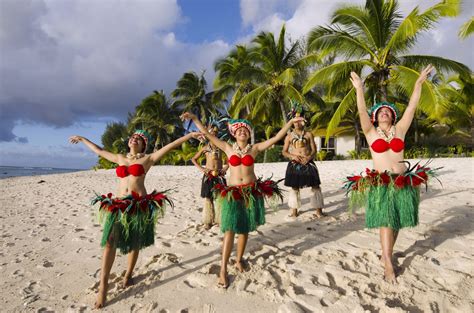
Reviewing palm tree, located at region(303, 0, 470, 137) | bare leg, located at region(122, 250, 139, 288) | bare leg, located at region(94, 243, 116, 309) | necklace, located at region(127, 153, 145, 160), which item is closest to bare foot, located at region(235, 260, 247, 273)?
bare leg, located at region(122, 250, 139, 288)

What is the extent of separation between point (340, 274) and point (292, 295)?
2.18 feet

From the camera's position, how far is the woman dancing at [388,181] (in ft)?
10.2

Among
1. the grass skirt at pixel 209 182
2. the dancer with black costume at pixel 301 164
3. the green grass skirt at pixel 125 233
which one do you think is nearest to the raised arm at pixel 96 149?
the green grass skirt at pixel 125 233

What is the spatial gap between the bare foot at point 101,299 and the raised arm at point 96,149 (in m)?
1.24

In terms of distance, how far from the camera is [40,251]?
4.42m

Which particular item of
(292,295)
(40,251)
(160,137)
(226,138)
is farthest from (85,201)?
(160,137)

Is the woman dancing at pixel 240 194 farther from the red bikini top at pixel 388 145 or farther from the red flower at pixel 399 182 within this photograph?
the red flower at pixel 399 182

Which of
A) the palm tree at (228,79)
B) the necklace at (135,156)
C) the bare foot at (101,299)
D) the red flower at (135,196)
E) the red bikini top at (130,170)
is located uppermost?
the palm tree at (228,79)

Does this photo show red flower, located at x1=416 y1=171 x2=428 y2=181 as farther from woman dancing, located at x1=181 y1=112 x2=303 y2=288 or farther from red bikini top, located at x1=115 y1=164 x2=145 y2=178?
red bikini top, located at x1=115 y1=164 x2=145 y2=178

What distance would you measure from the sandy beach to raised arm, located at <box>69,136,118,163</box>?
1317mm

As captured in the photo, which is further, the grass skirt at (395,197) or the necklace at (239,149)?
the necklace at (239,149)

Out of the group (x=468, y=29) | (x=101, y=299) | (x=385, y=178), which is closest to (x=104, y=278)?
(x=101, y=299)

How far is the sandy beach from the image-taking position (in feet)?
9.16

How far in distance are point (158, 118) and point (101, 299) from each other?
3007cm
